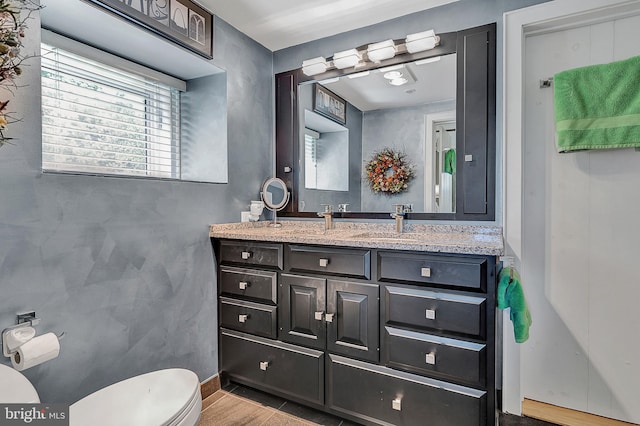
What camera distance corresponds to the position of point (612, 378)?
64.7 inches

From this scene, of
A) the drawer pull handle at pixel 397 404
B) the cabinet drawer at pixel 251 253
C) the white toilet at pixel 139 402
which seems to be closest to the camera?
the white toilet at pixel 139 402

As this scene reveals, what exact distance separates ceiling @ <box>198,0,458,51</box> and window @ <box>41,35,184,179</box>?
59cm

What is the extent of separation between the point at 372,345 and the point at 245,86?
1.85 meters

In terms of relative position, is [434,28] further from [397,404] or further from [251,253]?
[397,404]

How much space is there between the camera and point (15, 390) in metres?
0.84

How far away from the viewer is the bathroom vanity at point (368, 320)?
1382mm

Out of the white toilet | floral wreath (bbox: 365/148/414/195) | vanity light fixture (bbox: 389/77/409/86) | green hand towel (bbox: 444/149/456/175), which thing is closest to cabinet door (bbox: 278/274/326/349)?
the white toilet

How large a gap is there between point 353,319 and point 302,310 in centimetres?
30

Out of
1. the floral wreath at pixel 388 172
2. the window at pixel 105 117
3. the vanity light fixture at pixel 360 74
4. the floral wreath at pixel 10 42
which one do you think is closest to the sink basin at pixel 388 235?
the floral wreath at pixel 388 172

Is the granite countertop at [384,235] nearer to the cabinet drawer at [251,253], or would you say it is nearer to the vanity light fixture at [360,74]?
the cabinet drawer at [251,253]

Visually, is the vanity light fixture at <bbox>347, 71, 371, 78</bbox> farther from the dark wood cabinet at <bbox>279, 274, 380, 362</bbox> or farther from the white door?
the dark wood cabinet at <bbox>279, 274, 380, 362</bbox>

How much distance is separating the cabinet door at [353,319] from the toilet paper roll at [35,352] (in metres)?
1.14

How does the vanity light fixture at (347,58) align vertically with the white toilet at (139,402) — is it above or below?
above

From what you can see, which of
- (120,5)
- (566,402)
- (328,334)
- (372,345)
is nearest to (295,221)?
(328,334)
